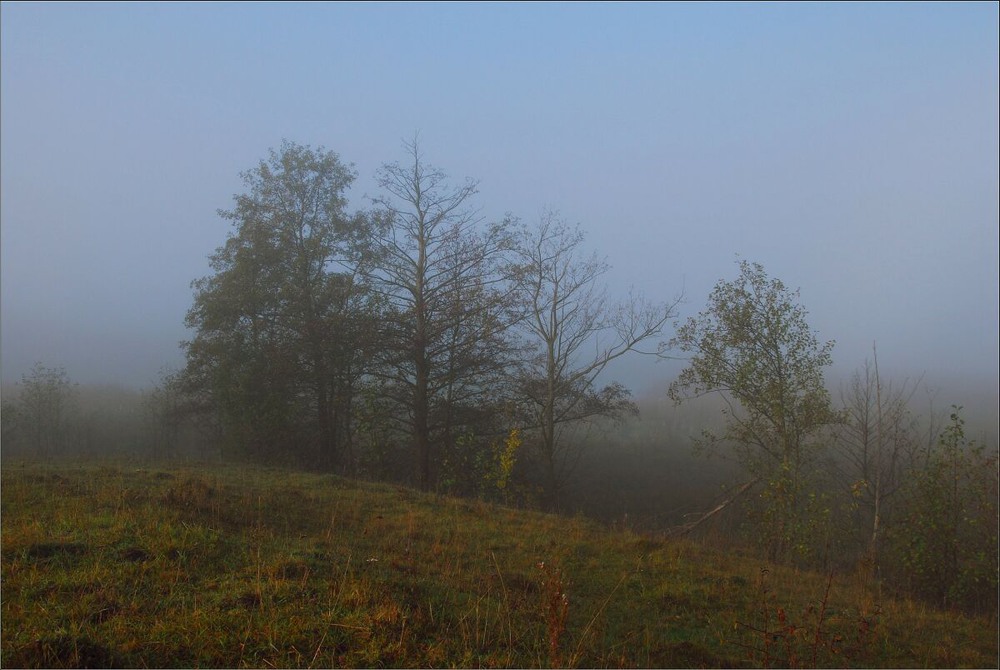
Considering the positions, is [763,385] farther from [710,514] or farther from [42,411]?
[42,411]

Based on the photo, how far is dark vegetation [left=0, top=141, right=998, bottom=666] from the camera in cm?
547

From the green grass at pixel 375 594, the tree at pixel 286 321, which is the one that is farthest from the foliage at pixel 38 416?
the green grass at pixel 375 594

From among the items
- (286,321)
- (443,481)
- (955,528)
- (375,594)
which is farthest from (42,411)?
(955,528)

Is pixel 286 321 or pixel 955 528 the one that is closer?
pixel 955 528

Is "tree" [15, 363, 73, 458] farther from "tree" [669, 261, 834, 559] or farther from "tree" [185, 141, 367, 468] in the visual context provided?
"tree" [669, 261, 834, 559]

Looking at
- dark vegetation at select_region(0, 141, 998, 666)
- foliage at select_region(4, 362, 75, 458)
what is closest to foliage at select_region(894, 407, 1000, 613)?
dark vegetation at select_region(0, 141, 998, 666)

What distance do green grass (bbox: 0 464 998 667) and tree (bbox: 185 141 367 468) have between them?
9.58m

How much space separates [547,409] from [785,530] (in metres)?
10.2

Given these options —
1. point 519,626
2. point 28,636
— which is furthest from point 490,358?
point 28,636

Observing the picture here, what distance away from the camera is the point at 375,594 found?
567 cm

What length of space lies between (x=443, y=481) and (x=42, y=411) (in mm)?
15820

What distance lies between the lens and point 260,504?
9820 millimetres

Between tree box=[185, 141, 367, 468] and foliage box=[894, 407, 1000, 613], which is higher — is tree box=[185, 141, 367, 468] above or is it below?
above

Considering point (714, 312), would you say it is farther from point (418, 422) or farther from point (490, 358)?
point (418, 422)
